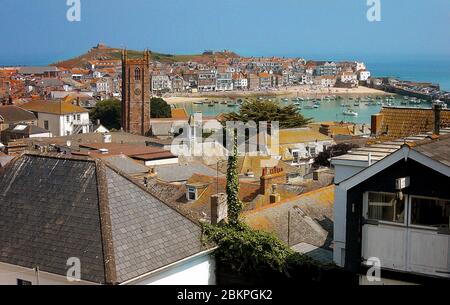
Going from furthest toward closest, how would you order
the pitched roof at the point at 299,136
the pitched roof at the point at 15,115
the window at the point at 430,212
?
the pitched roof at the point at 15,115
the pitched roof at the point at 299,136
the window at the point at 430,212

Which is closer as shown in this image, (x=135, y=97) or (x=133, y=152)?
(x=133, y=152)

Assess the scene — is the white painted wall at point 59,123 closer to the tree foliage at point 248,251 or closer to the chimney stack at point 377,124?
the chimney stack at point 377,124

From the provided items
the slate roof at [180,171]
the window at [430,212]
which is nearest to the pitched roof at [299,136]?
the slate roof at [180,171]

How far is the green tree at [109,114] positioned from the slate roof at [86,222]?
6828 centimetres

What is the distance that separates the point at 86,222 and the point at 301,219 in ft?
22.7

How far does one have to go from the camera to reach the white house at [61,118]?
67.9 meters

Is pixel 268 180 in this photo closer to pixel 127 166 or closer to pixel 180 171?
pixel 180 171

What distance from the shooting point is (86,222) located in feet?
29.9

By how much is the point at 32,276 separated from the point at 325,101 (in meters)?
174

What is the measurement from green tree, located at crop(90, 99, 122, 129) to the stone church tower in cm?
535

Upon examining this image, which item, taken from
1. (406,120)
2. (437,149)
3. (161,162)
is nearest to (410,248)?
(437,149)

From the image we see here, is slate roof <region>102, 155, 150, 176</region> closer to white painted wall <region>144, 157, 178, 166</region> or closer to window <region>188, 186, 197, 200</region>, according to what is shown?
white painted wall <region>144, 157, 178, 166</region>

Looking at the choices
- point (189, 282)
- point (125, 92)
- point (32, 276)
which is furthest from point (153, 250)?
point (125, 92)


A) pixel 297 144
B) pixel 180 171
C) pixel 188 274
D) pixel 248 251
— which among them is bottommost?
pixel 297 144
